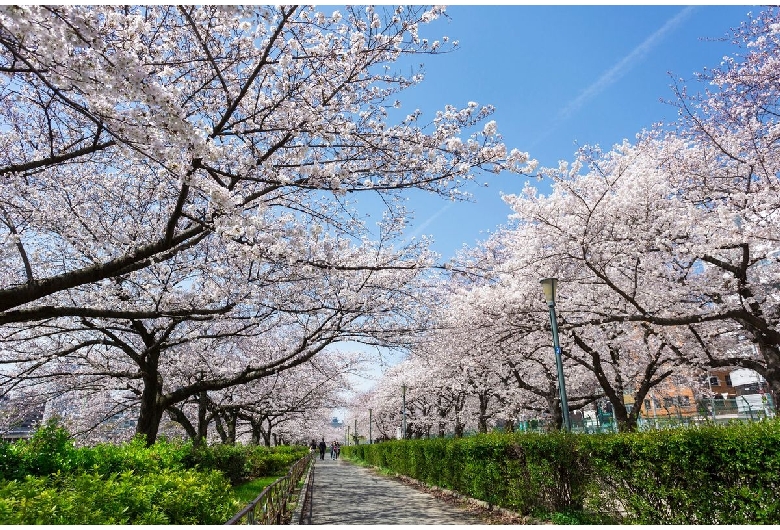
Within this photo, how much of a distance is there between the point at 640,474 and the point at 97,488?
609 cm

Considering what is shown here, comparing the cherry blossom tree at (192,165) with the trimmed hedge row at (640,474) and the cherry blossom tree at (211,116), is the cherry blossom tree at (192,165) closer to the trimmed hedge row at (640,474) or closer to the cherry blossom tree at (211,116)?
the cherry blossom tree at (211,116)

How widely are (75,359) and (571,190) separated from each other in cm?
1459

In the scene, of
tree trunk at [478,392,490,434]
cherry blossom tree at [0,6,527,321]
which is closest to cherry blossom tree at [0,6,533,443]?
cherry blossom tree at [0,6,527,321]

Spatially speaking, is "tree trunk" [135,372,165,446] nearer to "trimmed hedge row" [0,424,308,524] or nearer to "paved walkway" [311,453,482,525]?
"trimmed hedge row" [0,424,308,524]

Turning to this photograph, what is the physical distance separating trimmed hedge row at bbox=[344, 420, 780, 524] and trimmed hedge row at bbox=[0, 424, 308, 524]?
4.89 m

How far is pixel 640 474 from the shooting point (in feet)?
19.6

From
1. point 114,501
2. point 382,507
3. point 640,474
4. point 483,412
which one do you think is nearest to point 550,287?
point 640,474

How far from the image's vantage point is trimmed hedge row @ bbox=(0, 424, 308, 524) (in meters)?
3.52

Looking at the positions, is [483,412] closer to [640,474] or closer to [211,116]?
[640,474]

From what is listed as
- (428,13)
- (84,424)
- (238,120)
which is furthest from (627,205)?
(84,424)

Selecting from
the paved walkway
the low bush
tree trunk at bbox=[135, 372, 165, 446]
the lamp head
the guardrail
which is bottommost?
the paved walkway

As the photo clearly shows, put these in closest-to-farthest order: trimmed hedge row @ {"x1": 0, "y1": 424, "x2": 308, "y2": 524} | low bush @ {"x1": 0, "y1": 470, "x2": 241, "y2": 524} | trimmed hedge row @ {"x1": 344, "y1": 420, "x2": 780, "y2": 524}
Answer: low bush @ {"x1": 0, "y1": 470, "x2": 241, "y2": 524} < trimmed hedge row @ {"x1": 0, "y1": 424, "x2": 308, "y2": 524} < trimmed hedge row @ {"x1": 344, "y1": 420, "x2": 780, "y2": 524}

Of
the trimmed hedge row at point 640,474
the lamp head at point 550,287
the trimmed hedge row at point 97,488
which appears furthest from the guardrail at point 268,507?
the lamp head at point 550,287

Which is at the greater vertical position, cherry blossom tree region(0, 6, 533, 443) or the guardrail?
cherry blossom tree region(0, 6, 533, 443)
